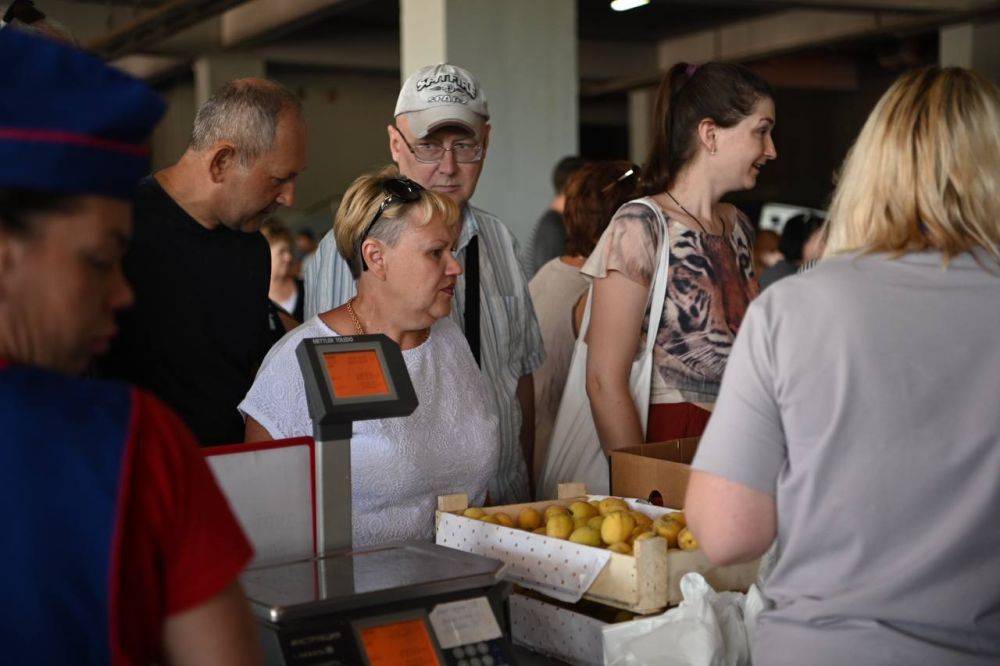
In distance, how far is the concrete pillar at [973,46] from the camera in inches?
425

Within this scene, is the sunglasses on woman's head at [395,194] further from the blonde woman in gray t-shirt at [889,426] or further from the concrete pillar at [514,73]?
the concrete pillar at [514,73]

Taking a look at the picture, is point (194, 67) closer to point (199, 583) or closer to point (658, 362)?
point (658, 362)

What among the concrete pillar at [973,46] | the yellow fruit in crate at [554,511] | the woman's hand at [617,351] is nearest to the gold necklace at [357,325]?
the woman's hand at [617,351]

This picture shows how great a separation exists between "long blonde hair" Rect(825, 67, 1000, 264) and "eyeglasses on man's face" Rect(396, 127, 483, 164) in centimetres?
142

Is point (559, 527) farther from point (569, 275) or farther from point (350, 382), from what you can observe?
point (569, 275)

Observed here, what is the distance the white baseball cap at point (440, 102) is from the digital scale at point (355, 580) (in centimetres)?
105

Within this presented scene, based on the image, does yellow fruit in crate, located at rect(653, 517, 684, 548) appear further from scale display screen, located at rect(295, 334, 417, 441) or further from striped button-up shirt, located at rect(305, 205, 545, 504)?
striped button-up shirt, located at rect(305, 205, 545, 504)

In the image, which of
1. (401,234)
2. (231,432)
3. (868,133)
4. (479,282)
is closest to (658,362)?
(479,282)

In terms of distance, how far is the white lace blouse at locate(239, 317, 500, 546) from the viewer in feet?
7.11

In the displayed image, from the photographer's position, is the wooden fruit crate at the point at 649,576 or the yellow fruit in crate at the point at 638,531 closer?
the wooden fruit crate at the point at 649,576

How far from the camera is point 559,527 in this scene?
6.59 ft

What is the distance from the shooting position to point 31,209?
35.1 inches

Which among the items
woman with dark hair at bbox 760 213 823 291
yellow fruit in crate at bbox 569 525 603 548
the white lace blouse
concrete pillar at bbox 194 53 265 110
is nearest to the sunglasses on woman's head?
the white lace blouse

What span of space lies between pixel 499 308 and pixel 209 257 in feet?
2.17
